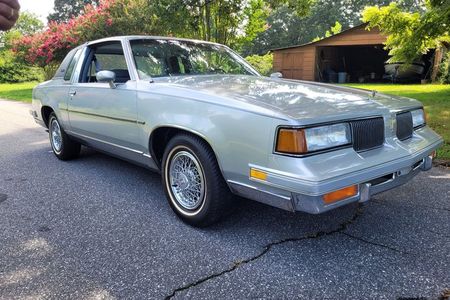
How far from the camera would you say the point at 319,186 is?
2273 millimetres

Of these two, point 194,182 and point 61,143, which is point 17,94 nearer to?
A: point 61,143

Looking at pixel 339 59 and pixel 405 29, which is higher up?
pixel 405 29

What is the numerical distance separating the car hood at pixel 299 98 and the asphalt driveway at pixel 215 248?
99cm

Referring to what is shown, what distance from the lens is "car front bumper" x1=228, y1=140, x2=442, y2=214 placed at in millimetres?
2312

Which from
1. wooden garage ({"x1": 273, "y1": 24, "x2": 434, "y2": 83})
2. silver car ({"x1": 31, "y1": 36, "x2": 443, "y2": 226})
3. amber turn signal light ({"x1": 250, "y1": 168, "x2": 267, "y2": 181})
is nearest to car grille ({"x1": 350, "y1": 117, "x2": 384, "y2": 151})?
silver car ({"x1": 31, "y1": 36, "x2": 443, "y2": 226})

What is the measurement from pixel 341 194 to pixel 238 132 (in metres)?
0.80

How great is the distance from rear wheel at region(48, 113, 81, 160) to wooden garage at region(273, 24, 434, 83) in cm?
1935

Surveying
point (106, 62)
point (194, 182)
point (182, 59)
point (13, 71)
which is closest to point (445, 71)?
point (182, 59)

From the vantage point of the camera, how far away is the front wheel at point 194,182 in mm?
2877

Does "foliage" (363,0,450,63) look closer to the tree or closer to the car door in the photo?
the car door

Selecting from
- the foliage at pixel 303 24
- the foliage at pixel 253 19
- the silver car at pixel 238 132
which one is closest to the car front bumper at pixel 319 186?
the silver car at pixel 238 132

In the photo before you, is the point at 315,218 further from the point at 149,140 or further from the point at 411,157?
the point at 149,140

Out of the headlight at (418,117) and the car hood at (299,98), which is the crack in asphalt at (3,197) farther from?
the headlight at (418,117)

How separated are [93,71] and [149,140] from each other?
188cm
